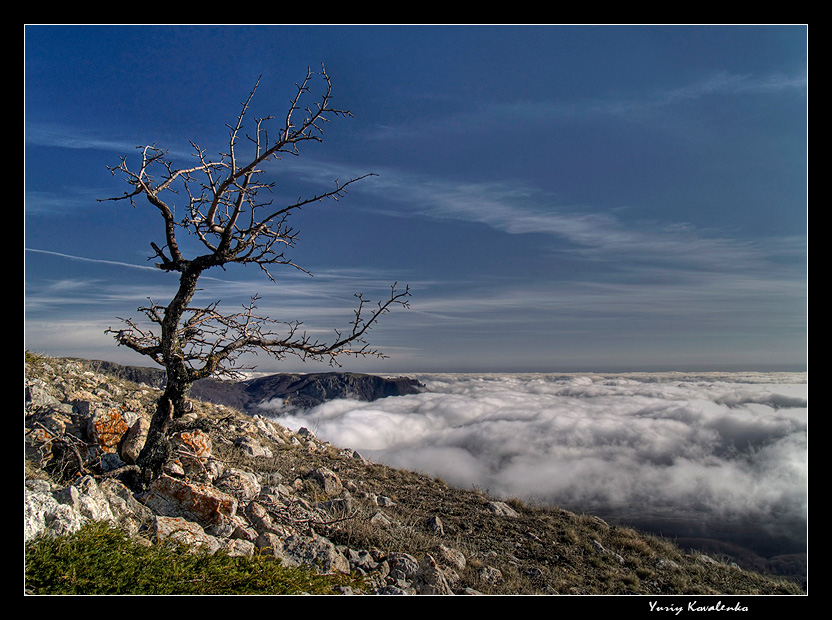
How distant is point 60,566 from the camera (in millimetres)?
3176

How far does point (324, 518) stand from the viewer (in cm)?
664

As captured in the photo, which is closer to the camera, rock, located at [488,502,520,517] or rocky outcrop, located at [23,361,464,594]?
rocky outcrop, located at [23,361,464,594]

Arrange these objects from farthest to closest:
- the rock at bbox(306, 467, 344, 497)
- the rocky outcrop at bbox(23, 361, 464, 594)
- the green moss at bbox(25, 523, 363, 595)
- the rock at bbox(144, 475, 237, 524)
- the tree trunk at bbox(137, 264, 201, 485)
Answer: the rock at bbox(306, 467, 344, 497) → the tree trunk at bbox(137, 264, 201, 485) → the rock at bbox(144, 475, 237, 524) → the rocky outcrop at bbox(23, 361, 464, 594) → the green moss at bbox(25, 523, 363, 595)

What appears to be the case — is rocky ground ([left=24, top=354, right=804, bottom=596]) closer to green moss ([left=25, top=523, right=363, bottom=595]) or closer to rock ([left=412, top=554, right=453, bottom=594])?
rock ([left=412, top=554, right=453, bottom=594])

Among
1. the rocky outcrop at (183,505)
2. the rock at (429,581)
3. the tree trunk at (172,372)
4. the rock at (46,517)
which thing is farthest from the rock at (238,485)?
the rock at (429,581)

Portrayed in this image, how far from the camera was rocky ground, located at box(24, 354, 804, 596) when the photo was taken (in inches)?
184

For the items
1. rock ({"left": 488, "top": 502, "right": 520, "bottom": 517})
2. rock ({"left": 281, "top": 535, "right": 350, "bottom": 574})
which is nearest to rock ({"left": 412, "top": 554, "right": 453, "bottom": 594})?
rock ({"left": 281, "top": 535, "right": 350, "bottom": 574})

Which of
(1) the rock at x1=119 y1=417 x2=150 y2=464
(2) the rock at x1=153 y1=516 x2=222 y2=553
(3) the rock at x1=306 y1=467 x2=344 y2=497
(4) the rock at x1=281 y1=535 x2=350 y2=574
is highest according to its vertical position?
(1) the rock at x1=119 y1=417 x2=150 y2=464

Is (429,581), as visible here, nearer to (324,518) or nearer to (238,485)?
(324,518)

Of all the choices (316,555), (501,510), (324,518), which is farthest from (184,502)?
(501,510)

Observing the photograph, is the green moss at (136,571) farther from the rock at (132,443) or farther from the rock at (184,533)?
the rock at (132,443)

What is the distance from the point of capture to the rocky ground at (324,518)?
4668mm

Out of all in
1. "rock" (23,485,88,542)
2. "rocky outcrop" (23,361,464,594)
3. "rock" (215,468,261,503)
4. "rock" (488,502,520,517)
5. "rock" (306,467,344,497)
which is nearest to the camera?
"rock" (23,485,88,542)
